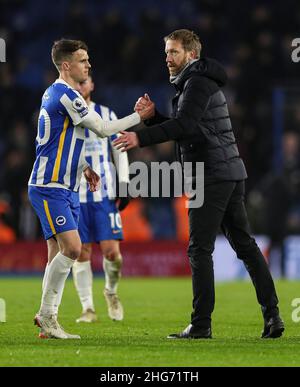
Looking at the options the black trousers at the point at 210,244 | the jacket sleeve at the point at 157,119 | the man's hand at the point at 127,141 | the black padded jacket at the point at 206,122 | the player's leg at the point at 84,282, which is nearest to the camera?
the man's hand at the point at 127,141

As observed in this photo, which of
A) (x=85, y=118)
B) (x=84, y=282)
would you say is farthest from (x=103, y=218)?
(x=85, y=118)

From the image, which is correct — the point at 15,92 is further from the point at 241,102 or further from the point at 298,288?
the point at 298,288

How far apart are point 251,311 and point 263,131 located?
9824 mm

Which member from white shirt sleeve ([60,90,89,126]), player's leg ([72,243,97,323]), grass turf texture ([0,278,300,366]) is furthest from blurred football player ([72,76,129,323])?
white shirt sleeve ([60,90,89,126])

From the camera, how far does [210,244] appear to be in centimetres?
758

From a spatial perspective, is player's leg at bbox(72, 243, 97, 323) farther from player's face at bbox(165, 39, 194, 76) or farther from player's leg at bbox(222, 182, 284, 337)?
player's face at bbox(165, 39, 194, 76)

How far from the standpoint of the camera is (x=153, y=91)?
2059 centimetres

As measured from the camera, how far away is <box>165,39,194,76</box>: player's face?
767 cm

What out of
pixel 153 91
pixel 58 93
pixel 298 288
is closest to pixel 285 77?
pixel 153 91

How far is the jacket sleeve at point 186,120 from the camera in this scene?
7.23m

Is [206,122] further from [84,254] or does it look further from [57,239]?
[84,254]

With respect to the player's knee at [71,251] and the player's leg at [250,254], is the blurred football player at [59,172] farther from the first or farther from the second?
the player's leg at [250,254]

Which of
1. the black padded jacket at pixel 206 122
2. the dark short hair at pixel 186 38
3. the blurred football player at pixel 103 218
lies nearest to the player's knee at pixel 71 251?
the black padded jacket at pixel 206 122

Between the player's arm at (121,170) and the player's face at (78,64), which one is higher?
the player's face at (78,64)
